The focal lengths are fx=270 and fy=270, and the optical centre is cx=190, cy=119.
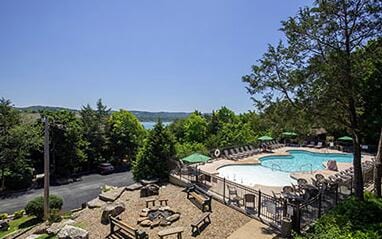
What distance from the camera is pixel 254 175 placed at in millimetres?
21609

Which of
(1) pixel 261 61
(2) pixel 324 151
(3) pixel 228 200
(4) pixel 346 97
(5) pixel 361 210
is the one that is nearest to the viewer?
(5) pixel 361 210

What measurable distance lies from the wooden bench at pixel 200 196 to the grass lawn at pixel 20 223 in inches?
422

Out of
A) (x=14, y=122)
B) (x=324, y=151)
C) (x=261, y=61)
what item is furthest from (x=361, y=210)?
(x=14, y=122)

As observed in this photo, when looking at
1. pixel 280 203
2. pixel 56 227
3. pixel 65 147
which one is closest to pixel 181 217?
pixel 280 203

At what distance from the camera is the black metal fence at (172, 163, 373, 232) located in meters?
11.0

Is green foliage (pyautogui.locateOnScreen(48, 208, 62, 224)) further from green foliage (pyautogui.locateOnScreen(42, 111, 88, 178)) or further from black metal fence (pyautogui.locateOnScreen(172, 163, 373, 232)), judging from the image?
green foliage (pyautogui.locateOnScreen(42, 111, 88, 178))

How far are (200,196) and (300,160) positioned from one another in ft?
57.1

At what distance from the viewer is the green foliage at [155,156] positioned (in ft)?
63.7

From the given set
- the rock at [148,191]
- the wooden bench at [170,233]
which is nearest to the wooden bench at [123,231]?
the wooden bench at [170,233]

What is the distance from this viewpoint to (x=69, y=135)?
3130 centimetres

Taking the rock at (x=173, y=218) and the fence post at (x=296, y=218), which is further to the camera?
the rock at (x=173, y=218)

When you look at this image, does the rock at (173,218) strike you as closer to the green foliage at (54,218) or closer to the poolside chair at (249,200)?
the poolside chair at (249,200)

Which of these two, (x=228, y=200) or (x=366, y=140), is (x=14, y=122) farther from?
(x=366, y=140)

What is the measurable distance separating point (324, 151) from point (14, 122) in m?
34.0
